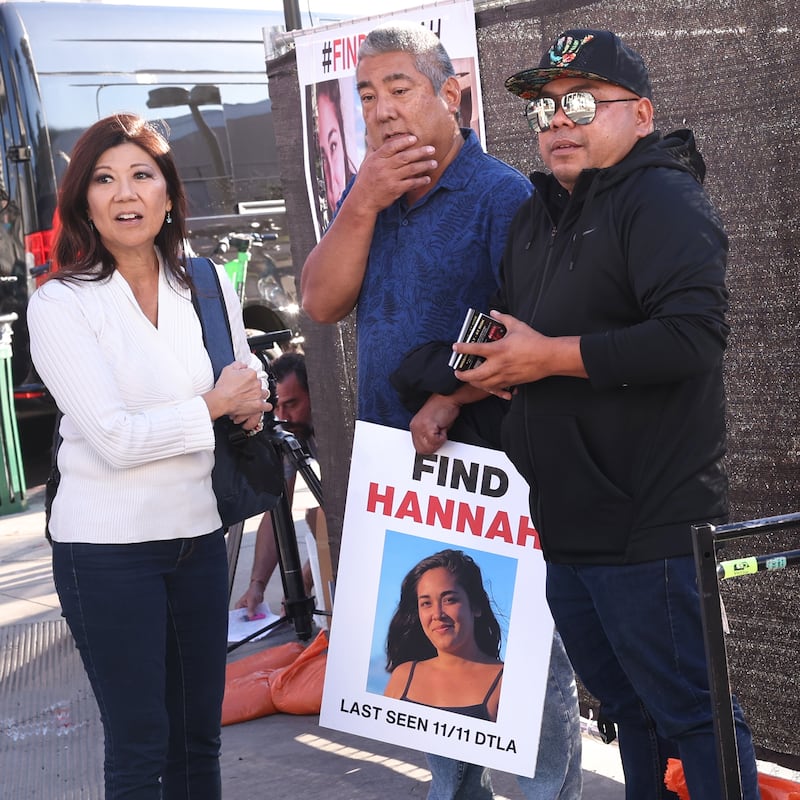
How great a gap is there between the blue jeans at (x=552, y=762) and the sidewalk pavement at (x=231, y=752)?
0.51 meters

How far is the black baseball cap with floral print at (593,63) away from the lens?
2.27 metres

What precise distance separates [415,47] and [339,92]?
112 cm

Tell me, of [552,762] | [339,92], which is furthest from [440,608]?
[339,92]

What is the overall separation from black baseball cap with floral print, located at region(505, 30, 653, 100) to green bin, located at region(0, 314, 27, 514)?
617cm

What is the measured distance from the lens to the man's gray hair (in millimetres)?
2662

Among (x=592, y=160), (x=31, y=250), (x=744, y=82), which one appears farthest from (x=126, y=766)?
(x=31, y=250)

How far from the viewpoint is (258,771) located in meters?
3.77

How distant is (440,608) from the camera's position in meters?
2.92

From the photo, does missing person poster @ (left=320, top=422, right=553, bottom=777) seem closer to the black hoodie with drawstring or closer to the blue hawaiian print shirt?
the blue hawaiian print shirt

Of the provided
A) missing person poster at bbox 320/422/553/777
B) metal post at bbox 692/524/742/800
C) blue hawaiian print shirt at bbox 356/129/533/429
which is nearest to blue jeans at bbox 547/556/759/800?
metal post at bbox 692/524/742/800

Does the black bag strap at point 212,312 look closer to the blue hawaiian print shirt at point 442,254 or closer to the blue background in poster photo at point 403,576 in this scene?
the blue hawaiian print shirt at point 442,254

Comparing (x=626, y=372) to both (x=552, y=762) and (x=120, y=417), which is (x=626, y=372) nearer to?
(x=120, y=417)

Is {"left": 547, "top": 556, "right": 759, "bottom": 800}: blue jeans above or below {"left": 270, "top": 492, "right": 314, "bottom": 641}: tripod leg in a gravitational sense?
above

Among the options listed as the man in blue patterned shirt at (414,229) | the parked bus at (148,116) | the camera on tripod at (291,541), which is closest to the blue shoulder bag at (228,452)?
the man in blue patterned shirt at (414,229)
